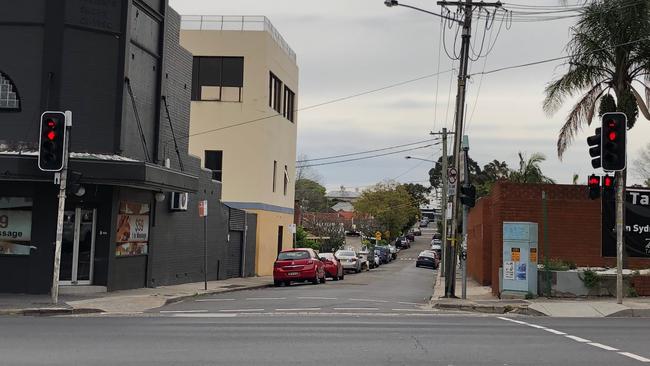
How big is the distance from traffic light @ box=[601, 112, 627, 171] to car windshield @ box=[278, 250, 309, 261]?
15293mm

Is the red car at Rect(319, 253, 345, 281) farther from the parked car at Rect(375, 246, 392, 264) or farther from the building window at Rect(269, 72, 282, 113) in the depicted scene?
the parked car at Rect(375, 246, 392, 264)

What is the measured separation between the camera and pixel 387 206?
332ft

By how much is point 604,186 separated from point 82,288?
14060 millimetres

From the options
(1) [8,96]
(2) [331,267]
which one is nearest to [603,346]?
(1) [8,96]

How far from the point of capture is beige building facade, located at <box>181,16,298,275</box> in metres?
39.5

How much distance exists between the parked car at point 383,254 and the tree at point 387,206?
24.1 meters

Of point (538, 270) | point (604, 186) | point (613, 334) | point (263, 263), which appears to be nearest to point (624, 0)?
point (604, 186)

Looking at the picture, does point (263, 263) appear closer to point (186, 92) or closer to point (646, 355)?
point (186, 92)

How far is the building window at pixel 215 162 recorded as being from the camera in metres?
40.1

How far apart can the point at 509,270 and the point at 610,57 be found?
7339mm

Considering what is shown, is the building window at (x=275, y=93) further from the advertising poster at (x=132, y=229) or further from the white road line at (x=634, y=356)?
the white road line at (x=634, y=356)

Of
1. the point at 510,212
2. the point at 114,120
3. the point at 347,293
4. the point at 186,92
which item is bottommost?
the point at 347,293

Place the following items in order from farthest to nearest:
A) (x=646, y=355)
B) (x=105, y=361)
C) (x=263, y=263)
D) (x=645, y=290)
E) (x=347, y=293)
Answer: (x=263, y=263)
(x=347, y=293)
(x=645, y=290)
(x=646, y=355)
(x=105, y=361)

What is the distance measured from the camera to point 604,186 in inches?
710
